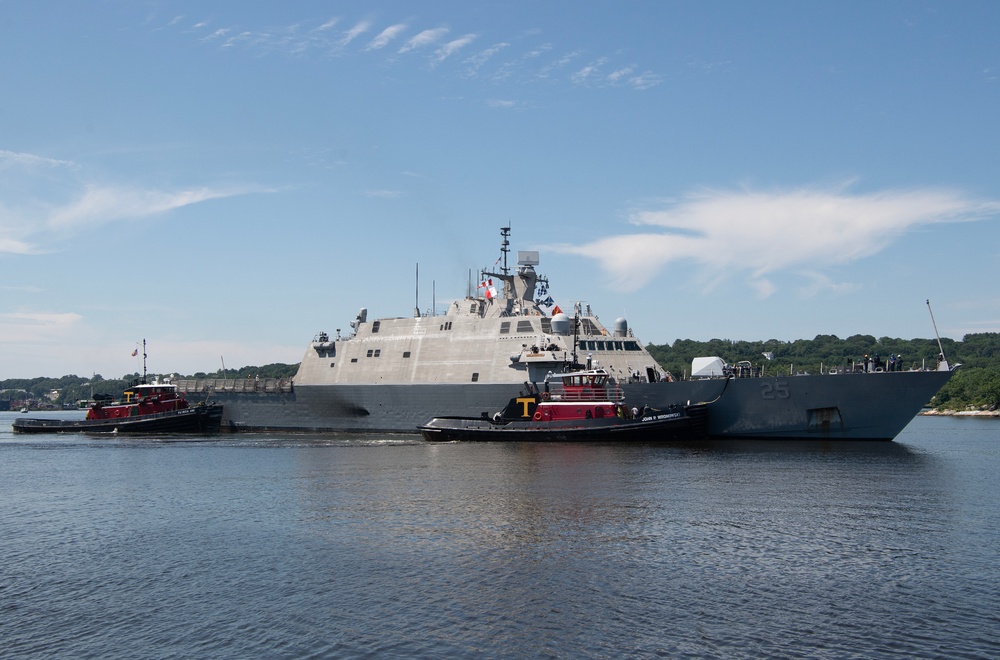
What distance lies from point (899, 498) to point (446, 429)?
25135 millimetres

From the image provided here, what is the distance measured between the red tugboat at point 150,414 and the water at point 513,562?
1103 inches

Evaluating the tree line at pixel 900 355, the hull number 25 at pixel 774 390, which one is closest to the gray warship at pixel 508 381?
the hull number 25 at pixel 774 390

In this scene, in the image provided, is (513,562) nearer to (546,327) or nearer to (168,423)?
(546,327)

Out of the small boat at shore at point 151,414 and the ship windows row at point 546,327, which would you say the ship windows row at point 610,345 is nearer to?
the ship windows row at point 546,327

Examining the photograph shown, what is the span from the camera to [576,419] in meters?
42.1

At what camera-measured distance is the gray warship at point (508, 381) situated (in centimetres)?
3859

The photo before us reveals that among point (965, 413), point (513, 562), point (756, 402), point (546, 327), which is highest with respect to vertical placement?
point (546, 327)

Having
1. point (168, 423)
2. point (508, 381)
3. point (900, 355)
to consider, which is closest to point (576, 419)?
point (508, 381)

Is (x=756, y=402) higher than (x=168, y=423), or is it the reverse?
(x=756, y=402)

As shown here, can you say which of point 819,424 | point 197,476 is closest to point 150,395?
point 197,476

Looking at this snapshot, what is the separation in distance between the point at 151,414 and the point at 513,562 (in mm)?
49984

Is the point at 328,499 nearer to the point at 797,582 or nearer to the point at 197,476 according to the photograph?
the point at 197,476

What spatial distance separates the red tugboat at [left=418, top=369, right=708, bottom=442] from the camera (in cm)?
4084

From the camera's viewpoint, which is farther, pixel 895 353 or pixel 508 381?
pixel 895 353
